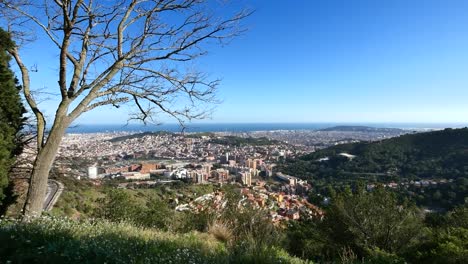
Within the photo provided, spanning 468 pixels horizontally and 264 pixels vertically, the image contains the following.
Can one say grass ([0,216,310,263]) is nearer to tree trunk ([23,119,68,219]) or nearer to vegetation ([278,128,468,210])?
tree trunk ([23,119,68,219])

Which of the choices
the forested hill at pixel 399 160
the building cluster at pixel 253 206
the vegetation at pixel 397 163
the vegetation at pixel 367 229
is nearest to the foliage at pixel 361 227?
the vegetation at pixel 367 229

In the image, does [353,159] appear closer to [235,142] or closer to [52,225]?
[235,142]

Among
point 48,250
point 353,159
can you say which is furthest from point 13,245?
point 353,159

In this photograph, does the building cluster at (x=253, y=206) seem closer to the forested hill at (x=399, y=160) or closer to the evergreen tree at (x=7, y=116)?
the evergreen tree at (x=7, y=116)

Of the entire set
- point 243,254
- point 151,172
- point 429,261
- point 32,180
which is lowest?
point 151,172

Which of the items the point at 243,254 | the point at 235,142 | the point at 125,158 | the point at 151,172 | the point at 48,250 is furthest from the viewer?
the point at 235,142

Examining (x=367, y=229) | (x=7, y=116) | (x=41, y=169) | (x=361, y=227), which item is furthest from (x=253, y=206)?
(x=41, y=169)

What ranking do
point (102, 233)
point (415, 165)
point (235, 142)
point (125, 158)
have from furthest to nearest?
point (235, 142)
point (125, 158)
point (415, 165)
point (102, 233)

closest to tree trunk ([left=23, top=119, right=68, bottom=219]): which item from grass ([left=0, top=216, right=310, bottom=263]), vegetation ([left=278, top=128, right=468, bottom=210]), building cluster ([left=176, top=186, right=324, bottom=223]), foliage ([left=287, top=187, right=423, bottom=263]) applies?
grass ([left=0, top=216, right=310, bottom=263])
